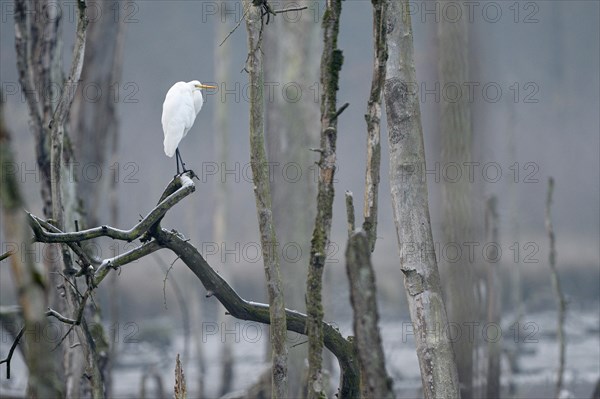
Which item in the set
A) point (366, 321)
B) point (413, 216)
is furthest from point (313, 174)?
point (366, 321)

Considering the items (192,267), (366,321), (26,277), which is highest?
(26,277)

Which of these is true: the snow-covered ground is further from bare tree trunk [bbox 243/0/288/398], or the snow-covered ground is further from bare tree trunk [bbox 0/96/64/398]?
bare tree trunk [bbox 0/96/64/398]

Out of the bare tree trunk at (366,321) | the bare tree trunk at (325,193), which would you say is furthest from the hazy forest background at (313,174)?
the bare tree trunk at (366,321)

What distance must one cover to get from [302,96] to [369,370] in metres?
8.54

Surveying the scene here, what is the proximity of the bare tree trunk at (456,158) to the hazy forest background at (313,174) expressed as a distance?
9 cm

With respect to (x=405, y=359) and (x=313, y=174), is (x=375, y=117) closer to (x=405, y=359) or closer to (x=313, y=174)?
(x=313, y=174)

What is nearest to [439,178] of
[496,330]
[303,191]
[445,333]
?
[496,330]

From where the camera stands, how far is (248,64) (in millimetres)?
4406

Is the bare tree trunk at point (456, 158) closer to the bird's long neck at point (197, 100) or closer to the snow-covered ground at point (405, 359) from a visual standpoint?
the snow-covered ground at point (405, 359)

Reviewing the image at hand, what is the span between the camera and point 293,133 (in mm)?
11234

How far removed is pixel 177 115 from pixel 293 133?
5.42 m

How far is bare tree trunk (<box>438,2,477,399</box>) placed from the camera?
8.06 meters

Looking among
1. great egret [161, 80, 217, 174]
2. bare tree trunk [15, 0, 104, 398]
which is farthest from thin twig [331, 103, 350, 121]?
bare tree trunk [15, 0, 104, 398]

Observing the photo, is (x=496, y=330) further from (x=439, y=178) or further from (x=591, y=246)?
(x=591, y=246)
